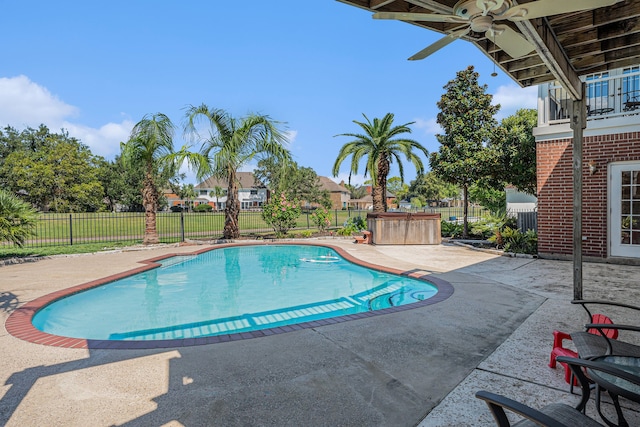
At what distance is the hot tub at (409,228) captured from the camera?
12.8 metres

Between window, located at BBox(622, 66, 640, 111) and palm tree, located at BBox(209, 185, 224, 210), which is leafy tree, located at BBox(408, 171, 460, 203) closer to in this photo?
palm tree, located at BBox(209, 185, 224, 210)

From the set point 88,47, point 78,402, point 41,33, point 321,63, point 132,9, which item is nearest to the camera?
point 78,402

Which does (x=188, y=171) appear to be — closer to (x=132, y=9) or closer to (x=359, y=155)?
(x=132, y=9)

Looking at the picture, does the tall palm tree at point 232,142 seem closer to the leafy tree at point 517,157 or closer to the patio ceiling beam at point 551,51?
the leafy tree at point 517,157

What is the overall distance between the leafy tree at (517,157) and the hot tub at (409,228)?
2.75m

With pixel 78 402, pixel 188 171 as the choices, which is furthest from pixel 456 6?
pixel 188 171

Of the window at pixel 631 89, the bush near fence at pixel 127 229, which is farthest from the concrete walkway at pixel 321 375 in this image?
the bush near fence at pixel 127 229

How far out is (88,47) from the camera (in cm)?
1388

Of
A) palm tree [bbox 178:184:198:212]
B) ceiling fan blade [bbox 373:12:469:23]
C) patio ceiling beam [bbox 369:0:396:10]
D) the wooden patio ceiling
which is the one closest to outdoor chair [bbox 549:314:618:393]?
the wooden patio ceiling

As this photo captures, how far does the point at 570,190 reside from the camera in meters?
8.91

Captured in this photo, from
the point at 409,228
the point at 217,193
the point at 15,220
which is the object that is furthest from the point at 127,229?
the point at 217,193

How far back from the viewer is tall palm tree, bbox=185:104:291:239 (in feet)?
45.8

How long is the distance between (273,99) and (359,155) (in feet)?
15.4

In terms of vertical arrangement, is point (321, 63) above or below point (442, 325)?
above
